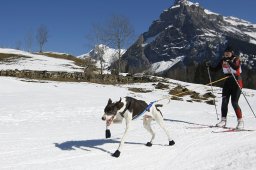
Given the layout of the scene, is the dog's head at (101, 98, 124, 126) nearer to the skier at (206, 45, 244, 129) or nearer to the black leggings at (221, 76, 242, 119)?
the skier at (206, 45, 244, 129)

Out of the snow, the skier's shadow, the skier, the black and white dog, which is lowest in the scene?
the skier's shadow

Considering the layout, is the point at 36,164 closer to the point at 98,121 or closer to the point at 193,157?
the point at 193,157

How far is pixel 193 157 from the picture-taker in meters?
8.27

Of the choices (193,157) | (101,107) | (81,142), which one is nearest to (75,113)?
(101,107)

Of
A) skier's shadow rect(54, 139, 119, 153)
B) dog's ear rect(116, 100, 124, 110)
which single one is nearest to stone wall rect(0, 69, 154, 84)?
skier's shadow rect(54, 139, 119, 153)

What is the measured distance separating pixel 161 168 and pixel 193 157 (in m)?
0.97

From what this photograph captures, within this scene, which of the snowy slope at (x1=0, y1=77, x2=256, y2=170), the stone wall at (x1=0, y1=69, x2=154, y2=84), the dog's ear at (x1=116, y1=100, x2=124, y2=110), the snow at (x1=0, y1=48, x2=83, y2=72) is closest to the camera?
the snowy slope at (x1=0, y1=77, x2=256, y2=170)

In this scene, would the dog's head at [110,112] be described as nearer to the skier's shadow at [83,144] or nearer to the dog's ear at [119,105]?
the dog's ear at [119,105]

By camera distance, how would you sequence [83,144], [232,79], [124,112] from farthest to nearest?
[232,79] → [83,144] → [124,112]

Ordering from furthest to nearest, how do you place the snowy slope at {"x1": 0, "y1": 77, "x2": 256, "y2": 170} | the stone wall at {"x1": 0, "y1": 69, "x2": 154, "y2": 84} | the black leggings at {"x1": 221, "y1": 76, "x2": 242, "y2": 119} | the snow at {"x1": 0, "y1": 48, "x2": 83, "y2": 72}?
the snow at {"x1": 0, "y1": 48, "x2": 83, "y2": 72}, the stone wall at {"x1": 0, "y1": 69, "x2": 154, "y2": 84}, the black leggings at {"x1": 221, "y1": 76, "x2": 242, "y2": 119}, the snowy slope at {"x1": 0, "y1": 77, "x2": 256, "y2": 170}

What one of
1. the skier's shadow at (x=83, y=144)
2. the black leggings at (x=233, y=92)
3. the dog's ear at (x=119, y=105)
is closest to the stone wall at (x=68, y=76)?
the black leggings at (x=233, y=92)

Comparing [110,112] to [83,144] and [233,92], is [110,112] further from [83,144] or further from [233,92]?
[233,92]

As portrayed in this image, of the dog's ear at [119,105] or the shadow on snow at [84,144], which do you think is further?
the shadow on snow at [84,144]

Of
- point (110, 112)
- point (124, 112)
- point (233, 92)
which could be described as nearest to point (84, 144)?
point (124, 112)
